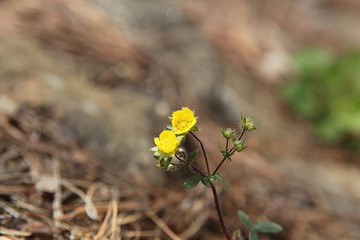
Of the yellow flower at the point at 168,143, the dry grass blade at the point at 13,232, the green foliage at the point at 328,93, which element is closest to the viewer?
the yellow flower at the point at 168,143

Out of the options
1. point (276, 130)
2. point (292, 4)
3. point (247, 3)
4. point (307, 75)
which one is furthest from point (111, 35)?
point (292, 4)

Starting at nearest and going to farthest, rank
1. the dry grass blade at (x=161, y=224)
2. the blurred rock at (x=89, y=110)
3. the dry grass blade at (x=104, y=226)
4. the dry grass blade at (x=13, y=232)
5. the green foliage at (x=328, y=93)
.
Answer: the dry grass blade at (x=13, y=232)
the dry grass blade at (x=104, y=226)
the dry grass blade at (x=161, y=224)
the blurred rock at (x=89, y=110)
the green foliage at (x=328, y=93)

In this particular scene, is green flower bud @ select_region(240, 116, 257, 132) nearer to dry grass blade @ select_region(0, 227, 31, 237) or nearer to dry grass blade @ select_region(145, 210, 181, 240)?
dry grass blade @ select_region(145, 210, 181, 240)

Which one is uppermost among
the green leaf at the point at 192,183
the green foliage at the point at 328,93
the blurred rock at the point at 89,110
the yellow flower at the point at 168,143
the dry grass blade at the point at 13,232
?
the green foliage at the point at 328,93

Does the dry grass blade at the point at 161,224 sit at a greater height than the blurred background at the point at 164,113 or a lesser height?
lesser

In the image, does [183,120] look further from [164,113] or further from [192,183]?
[164,113]

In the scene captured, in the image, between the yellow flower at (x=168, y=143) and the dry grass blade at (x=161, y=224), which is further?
the dry grass blade at (x=161, y=224)

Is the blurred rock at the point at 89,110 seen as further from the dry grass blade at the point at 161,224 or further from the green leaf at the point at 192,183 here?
the green leaf at the point at 192,183

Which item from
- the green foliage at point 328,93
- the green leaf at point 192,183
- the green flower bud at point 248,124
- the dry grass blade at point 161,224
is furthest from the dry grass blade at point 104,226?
the green foliage at point 328,93
